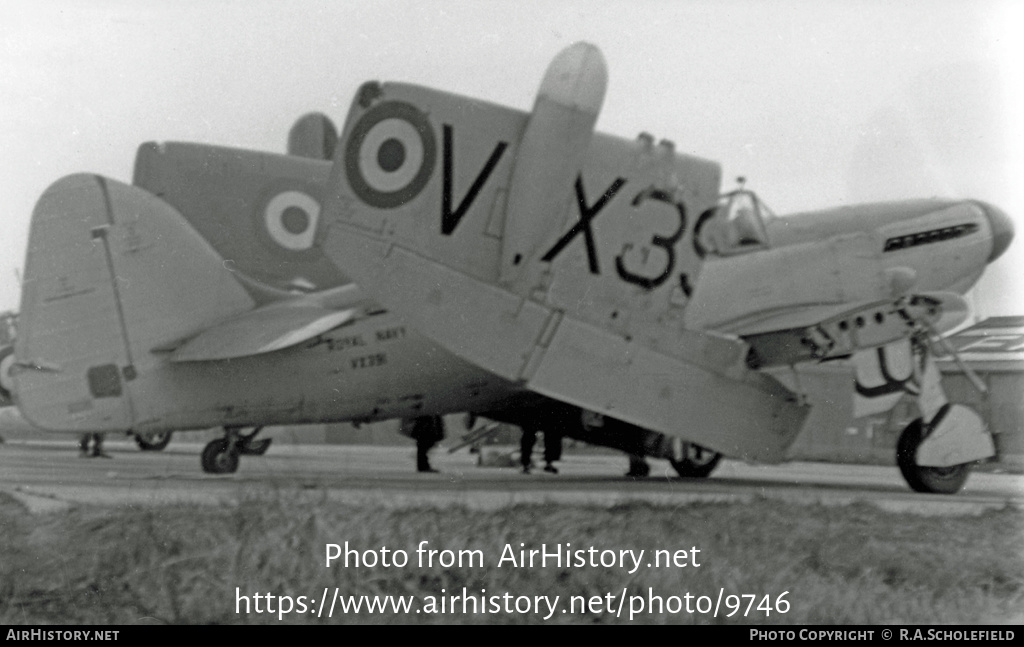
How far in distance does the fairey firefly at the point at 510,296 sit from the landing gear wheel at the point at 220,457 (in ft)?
0.10

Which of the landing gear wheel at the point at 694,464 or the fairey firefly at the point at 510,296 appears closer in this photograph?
the fairey firefly at the point at 510,296

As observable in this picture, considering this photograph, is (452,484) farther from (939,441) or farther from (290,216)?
(939,441)

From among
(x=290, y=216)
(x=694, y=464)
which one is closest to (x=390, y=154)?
(x=290, y=216)

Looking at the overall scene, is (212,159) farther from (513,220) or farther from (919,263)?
(919,263)

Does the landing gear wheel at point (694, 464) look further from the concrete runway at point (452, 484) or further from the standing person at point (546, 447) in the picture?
the standing person at point (546, 447)

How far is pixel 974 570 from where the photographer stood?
7.30 m

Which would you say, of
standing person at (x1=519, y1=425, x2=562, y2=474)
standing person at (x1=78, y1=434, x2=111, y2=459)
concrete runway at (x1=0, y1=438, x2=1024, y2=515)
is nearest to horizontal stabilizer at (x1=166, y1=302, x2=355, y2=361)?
concrete runway at (x1=0, y1=438, x2=1024, y2=515)

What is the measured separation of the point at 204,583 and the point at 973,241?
10.5m

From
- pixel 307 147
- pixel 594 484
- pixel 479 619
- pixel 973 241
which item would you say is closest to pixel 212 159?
pixel 307 147

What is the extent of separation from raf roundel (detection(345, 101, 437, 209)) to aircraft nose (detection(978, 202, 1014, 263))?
6.94m

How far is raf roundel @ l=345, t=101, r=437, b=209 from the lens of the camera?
34.9ft

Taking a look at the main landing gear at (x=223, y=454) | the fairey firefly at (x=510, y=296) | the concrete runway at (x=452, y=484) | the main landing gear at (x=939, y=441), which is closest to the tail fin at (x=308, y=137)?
the fairey firefly at (x=510, y=296)

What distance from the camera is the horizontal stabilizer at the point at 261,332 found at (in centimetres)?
1306

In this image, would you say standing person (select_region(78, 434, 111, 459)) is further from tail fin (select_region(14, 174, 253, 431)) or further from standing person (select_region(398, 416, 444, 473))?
standing person (select_region(398, 416, 444, 473))
